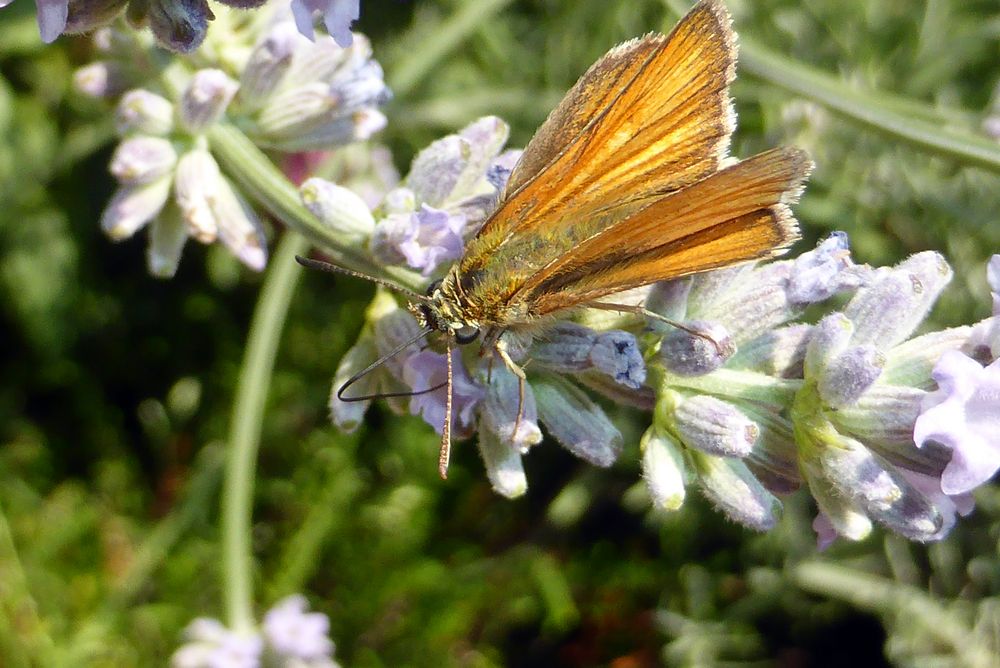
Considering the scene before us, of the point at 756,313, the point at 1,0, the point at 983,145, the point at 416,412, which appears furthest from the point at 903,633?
the point at 1,0

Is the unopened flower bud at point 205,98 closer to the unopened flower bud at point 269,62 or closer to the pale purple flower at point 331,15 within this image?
the unopened flower bud at point 269,62

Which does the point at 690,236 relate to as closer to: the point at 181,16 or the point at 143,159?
the point at 181,16

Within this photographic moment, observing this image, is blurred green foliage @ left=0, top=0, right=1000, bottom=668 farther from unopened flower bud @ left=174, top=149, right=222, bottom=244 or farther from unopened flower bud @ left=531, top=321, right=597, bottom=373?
unopened flower bud @ left=531, top=321, right=597, bottom=373

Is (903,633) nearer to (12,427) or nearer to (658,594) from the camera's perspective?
(658,594)

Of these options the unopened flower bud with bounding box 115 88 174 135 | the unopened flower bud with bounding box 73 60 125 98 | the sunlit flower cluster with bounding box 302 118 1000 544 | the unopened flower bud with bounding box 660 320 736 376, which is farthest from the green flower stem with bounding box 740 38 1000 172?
the unopened flower bud with bounding box 73 60 125 98

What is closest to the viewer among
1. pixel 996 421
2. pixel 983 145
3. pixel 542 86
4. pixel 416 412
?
pixel 996 421

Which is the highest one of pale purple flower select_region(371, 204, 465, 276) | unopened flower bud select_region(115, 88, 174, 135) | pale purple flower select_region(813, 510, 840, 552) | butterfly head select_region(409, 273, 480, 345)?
unopened flower bud select_region(115, 88, 174, 135)

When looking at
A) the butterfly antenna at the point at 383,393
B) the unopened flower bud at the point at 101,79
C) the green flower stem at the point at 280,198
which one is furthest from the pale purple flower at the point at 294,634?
the unopened flower bud at the point at 101,79
